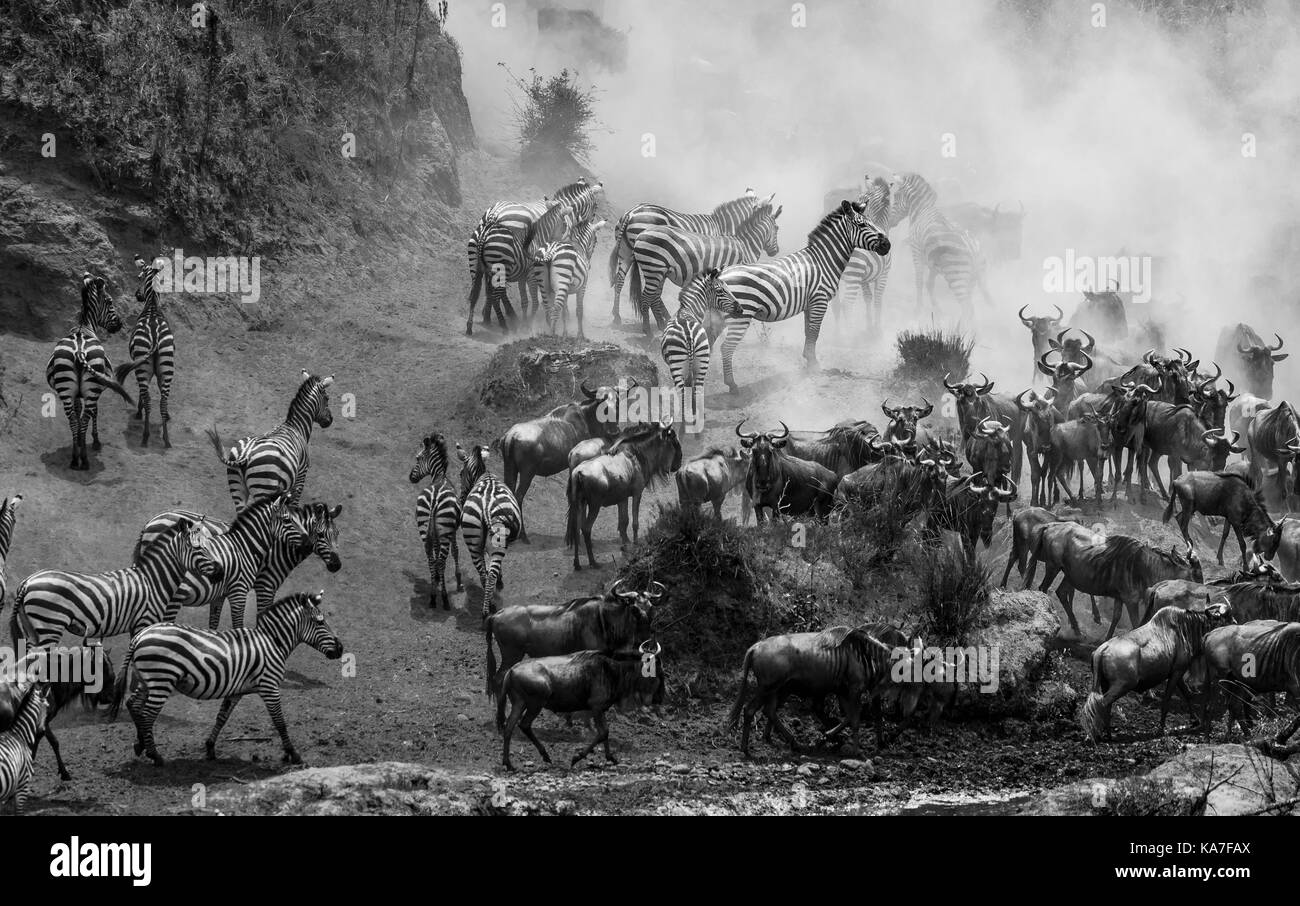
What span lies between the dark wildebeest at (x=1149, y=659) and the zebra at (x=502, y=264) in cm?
1273

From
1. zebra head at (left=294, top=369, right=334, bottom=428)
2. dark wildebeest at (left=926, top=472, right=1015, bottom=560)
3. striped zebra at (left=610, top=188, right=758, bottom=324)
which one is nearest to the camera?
dark wildebeest at (left=926, top=472, right=1015, bottom=560)

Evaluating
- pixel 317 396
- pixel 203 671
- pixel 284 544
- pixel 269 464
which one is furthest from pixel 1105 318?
pixel 203 671

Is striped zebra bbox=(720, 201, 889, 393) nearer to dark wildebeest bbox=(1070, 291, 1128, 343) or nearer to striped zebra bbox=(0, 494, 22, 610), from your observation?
dark wildebeest bbox=(1070, 291, 1128, 343)

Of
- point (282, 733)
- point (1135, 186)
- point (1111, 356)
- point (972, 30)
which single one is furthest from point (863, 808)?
point (972, 30)

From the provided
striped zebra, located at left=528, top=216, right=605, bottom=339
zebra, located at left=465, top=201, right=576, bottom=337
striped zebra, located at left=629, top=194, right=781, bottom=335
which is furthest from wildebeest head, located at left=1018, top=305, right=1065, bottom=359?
zebra, located at left=465, top=201, right=576, bottom=337

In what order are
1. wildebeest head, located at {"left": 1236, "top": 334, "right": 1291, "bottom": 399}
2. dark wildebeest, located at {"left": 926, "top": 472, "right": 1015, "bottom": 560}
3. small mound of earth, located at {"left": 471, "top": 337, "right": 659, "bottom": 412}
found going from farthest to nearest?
wildebeest head, located at {"left": 1236, "top": 334, "right": 1291, "bottom": 399}
small mound of earth, located at {"left": 471, "top": 337, "right": 659, "bottom": 412}
dark wildebeest, located at {"left": 926, "top": 472, "right": 1015, "bottom": 560}

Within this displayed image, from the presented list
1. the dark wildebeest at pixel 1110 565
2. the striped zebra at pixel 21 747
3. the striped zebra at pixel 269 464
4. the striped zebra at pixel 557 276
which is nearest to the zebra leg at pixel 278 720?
the striped zebra at pixel 21 747

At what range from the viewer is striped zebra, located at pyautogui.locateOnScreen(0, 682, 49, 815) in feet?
38.3

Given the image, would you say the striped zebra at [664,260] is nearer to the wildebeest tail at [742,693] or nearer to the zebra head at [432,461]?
the zebra head at [432,461]

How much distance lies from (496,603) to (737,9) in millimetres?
35585

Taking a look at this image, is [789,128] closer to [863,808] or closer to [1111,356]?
[1111,356]

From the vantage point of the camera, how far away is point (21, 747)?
12.0 meters

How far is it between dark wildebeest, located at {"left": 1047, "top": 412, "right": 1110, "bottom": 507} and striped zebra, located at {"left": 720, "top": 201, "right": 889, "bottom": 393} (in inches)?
216

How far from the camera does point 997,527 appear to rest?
19.9 meters
